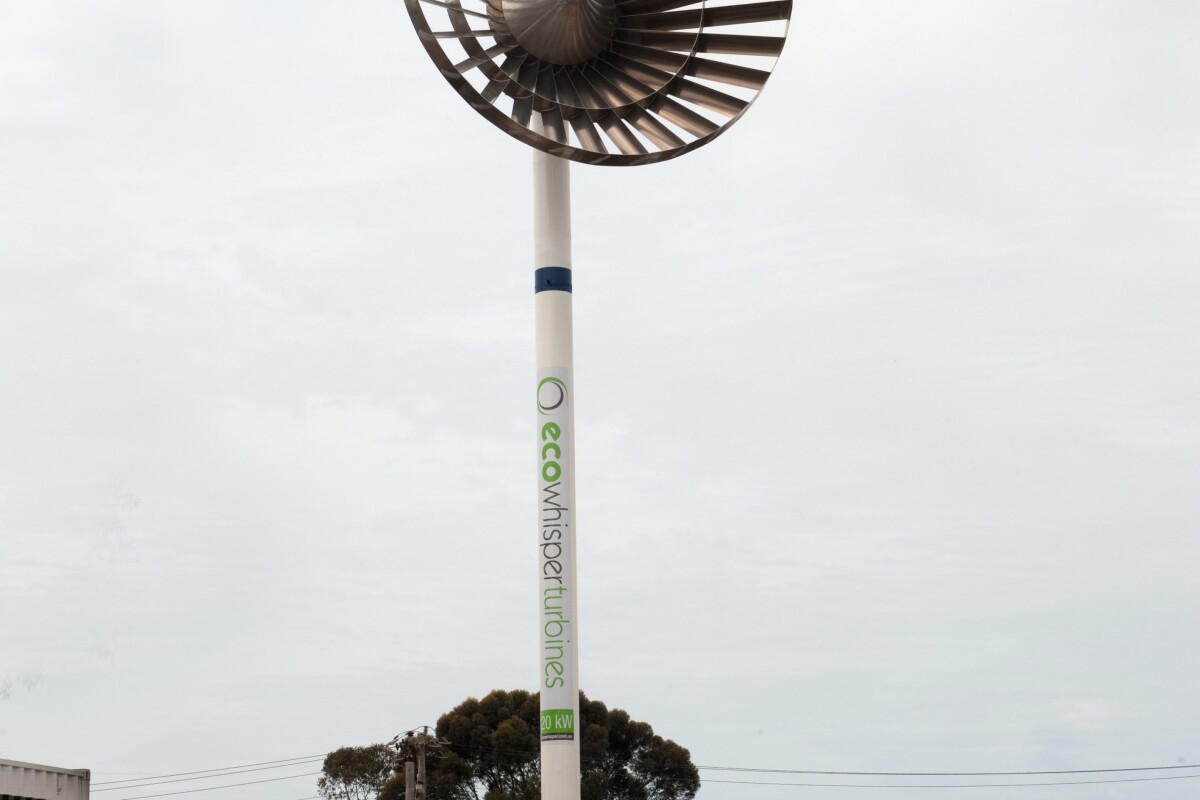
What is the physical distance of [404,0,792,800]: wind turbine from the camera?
25219mm

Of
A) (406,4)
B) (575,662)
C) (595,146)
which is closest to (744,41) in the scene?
(595,146)

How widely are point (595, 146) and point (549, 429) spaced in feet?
17.4

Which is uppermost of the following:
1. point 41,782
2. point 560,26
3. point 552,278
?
point 560,26

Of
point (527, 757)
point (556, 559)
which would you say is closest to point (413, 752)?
point (527, 757)

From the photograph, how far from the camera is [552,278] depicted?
26.6 m

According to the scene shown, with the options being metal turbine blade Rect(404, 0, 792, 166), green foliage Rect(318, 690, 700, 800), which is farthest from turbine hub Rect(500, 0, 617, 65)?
green foliage Rect(318, 690, 700, 800)

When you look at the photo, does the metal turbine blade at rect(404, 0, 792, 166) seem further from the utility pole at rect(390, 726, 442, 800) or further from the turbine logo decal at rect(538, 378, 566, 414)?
the utility pole at rect(390, 726, 442, 800)

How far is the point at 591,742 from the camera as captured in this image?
54250 mm

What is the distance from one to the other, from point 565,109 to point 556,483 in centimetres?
692

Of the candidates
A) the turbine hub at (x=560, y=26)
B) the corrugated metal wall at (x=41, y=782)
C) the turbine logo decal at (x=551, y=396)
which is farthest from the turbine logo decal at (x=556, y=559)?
the corrugated metal wall at (x=41, y=782)

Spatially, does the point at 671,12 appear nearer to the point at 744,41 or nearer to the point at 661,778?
the point at 744,41

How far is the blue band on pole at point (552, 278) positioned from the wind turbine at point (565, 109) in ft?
0.06

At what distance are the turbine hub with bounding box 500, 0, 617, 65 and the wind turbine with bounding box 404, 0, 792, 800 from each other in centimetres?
2

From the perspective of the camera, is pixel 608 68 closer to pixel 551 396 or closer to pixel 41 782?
pixel 551 396
